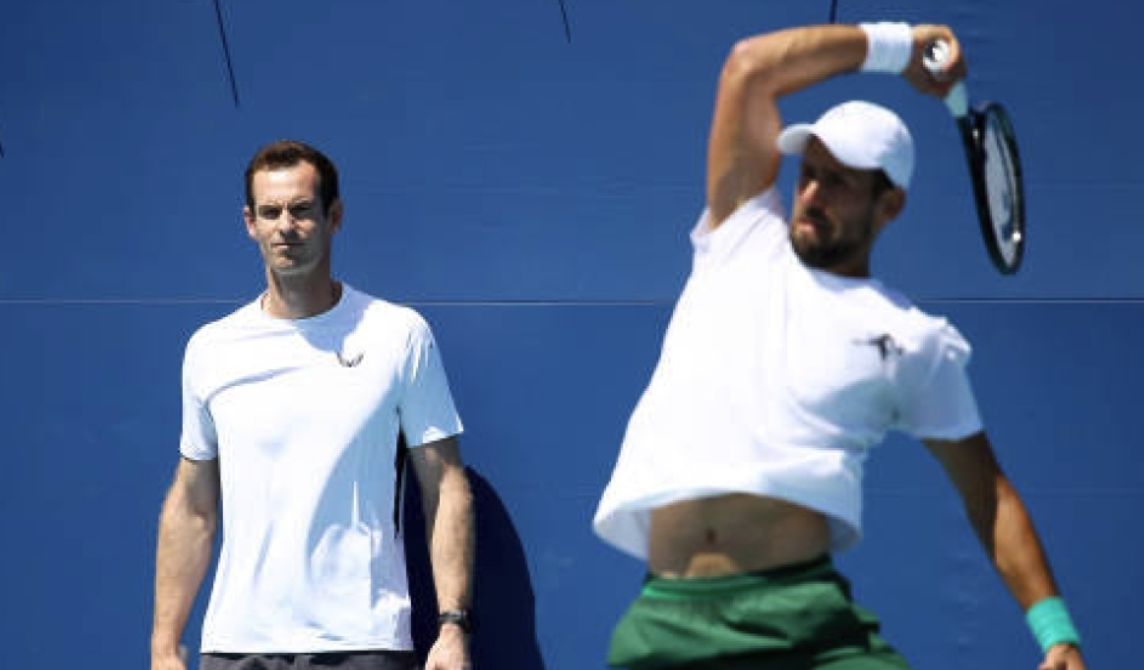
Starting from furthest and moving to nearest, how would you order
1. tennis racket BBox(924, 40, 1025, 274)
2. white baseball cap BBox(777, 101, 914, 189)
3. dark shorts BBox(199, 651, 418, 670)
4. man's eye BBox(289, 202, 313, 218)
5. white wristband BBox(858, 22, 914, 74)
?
man's eye BBox(289, 202, 313, 218)
dark shorts BBox(199, 651, 418, 670)
tennis racket BBox(924, 40, 1025, 274)
white wristband BBox(858, 22, 914, 74)
white baseball cap BBox(777, 101, 914, 189)

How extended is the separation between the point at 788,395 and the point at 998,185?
785mm

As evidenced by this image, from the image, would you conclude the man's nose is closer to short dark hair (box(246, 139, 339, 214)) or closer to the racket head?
the racket head

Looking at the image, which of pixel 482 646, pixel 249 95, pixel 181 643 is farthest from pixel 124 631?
pixel 249 95

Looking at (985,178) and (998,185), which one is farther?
(998,185)

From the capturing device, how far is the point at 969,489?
3.81 metres

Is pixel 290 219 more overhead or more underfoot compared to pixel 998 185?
Result: more overhead

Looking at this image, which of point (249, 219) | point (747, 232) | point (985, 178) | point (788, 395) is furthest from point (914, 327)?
point (249, 219)

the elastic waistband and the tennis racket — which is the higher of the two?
the tennis racket

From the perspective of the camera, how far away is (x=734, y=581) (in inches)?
146

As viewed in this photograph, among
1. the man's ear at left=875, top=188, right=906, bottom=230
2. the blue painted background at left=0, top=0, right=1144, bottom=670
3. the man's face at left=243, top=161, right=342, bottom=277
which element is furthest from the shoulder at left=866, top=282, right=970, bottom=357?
the man's face at left=243, top=161, right=342, bottom=277

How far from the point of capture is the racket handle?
394 cm

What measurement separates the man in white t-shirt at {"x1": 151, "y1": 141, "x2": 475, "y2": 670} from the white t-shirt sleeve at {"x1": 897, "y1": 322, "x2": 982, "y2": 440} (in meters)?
1.26

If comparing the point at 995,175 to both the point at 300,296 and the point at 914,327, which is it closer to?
the point at 914,327

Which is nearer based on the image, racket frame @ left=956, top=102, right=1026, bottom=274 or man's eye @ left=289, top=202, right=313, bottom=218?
racket frame @ left=956, top=102, right=1026, bottom=274
